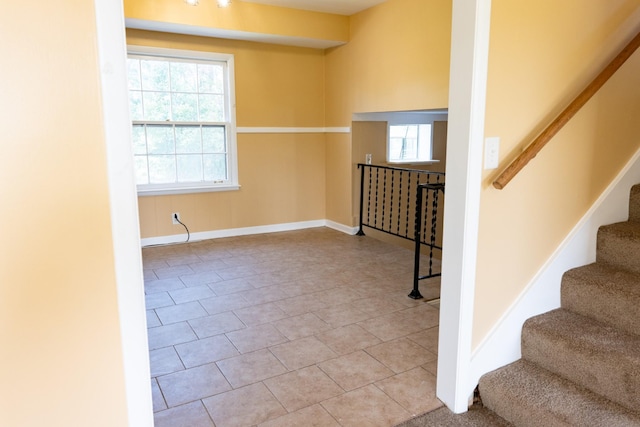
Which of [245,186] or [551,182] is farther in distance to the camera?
[245,186]

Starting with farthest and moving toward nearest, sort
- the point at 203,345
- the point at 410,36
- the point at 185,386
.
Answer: the point at 410,36 → the point at 203,345 → the point at 185,386

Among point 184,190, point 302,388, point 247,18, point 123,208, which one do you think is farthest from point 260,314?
point 247,18

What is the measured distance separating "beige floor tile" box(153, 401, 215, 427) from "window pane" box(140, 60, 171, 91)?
11.8 feet

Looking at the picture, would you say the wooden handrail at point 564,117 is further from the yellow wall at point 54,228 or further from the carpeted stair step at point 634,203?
the yellow wall at point 54,228

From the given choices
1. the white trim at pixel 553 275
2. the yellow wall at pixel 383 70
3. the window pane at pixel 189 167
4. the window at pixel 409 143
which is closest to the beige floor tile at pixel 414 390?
the white trim at pixel 553 275

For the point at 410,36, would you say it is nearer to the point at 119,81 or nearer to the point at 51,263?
the point at 119,81

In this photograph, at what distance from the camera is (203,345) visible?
266 cm

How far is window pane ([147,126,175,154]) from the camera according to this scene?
15.4ft

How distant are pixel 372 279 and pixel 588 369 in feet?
6.89

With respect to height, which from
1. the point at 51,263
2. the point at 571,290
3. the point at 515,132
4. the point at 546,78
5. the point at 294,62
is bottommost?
the point at 571,290

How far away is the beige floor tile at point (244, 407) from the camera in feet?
6.43

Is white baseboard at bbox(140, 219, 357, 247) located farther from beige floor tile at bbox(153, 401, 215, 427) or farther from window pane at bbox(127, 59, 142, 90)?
beige floor tile at bbox(153, 401, 215, 427)

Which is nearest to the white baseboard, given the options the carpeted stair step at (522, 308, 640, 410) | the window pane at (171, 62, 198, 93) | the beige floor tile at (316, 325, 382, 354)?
the window pane at (171, 62, 198, 93)

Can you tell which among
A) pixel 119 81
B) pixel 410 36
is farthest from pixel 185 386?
pixel 410 36
